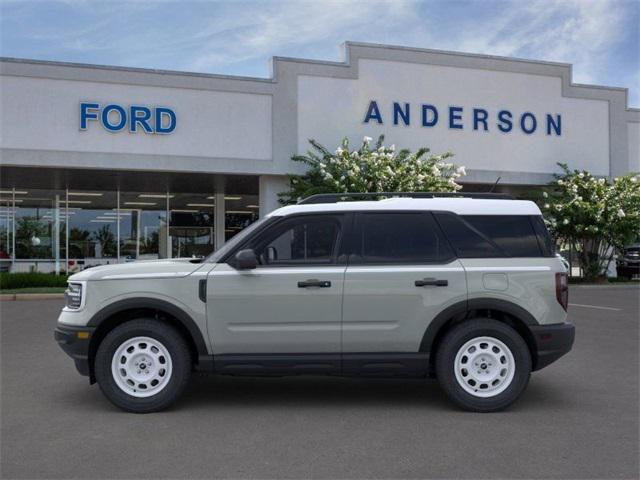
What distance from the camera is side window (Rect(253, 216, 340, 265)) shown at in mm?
6207

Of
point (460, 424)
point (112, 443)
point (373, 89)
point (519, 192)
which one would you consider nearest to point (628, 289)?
point (519, 192)

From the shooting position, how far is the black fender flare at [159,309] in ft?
19.9

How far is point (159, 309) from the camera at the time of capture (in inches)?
239

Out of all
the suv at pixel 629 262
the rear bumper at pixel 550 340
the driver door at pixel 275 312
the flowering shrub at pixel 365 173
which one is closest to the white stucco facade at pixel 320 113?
the flowering shrub at pixel 365 173

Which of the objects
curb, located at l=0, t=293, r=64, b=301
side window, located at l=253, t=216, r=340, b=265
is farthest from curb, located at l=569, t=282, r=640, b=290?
side window, located at l=253, t=216, r=340, b=265

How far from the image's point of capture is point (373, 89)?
925 inches

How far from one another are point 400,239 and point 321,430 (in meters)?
1.90

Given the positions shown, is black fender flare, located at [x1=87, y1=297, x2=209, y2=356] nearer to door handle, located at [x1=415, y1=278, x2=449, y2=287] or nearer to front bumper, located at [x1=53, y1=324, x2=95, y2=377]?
front bumper, located at [x1=53, y1=324, x2=95, y2=377]

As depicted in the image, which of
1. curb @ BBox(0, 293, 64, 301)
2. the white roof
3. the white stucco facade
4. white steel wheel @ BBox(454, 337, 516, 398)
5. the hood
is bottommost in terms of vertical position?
curb @ BBox(0, 293, 64, 301)

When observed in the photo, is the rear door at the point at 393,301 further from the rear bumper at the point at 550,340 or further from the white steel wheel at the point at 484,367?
the rear bumper at the point at 550,340

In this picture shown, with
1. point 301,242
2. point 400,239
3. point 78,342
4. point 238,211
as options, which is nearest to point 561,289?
point 400,239

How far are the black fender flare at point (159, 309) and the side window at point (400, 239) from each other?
1.63m

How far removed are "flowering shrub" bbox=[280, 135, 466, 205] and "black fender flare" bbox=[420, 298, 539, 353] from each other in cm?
1427

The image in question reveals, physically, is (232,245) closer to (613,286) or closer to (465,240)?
(465,240)
